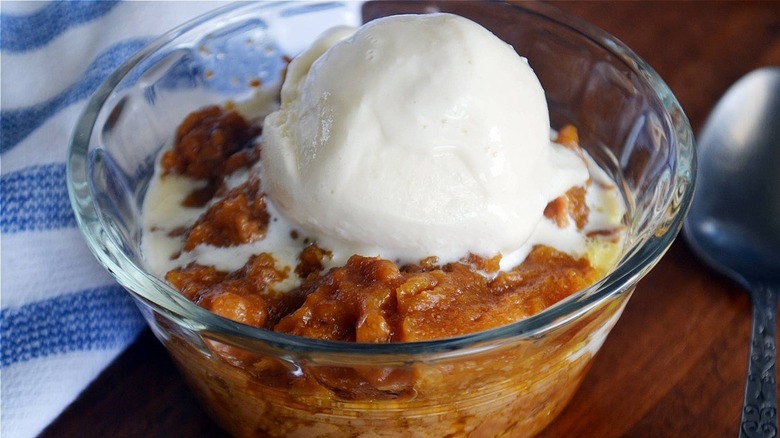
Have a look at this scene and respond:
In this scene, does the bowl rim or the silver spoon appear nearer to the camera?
the bowl rim

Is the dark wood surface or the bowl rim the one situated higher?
the bowl rim

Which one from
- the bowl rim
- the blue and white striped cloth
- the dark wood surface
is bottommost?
the dark wood surface

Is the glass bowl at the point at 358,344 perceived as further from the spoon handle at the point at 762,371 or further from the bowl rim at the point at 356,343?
the spoon handle at the point at 762,371

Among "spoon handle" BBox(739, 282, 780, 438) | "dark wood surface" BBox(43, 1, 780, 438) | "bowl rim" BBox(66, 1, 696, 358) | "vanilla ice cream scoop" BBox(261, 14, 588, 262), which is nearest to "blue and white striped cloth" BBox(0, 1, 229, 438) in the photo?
"dark wood surface" BBox(43, 1, 780, 438)

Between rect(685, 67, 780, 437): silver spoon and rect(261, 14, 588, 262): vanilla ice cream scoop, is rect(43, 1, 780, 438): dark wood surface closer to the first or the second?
rect(685, 67, 780, 437): silver spoon

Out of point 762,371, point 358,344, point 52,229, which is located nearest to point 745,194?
point 762,371

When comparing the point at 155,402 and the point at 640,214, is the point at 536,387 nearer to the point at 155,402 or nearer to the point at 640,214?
the point at 640,214

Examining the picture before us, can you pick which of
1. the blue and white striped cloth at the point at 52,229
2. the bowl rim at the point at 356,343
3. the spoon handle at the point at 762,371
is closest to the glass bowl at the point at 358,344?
the bowl rim at the point at 356,343
